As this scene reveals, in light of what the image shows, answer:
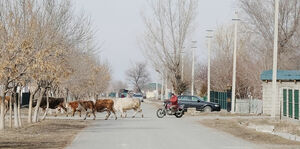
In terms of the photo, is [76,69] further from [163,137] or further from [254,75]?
[254,75]

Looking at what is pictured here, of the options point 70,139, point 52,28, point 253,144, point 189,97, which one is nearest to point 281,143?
point 253,144

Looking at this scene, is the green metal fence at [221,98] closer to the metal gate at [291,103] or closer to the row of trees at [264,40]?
the row of trees at [264,40]

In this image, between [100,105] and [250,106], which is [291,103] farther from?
[250,106]

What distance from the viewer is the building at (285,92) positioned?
4030 centimetres

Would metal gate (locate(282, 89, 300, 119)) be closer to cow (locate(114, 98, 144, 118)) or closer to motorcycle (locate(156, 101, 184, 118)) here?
motorcycle (locate(156, 101, 184, 118))

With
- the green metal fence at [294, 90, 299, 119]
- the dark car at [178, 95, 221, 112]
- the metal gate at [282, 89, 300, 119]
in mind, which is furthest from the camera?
the dark car at [178, 95, 221, 112]

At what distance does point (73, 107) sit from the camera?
41.8m

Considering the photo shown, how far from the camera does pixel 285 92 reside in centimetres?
4284

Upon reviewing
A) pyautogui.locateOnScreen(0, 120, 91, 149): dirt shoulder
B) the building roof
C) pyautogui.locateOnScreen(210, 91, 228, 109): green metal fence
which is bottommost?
pyautogui.locateOnScreen(0, 120, 91, 149): dirt shoulder

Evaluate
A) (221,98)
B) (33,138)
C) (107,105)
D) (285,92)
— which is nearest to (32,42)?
(33,138)

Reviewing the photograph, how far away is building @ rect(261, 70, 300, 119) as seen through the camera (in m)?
40.3

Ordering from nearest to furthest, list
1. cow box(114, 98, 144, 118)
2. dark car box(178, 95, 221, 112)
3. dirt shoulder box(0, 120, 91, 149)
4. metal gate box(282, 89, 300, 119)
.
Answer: dirt shoulder box(0, 120, 91, 149) < metal gate box(282, 89, 300, 119) < cow box(114, 98, 144, 118) < dark car box(178, 95, 221, 112)

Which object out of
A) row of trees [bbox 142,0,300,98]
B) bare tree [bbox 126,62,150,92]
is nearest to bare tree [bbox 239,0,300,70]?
row of trees [bbox 142,0,300,98]

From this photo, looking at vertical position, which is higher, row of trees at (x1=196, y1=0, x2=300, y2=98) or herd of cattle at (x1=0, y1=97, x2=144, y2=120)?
row of trees at (x1=196, y1=0, x2=300, y2=98)
